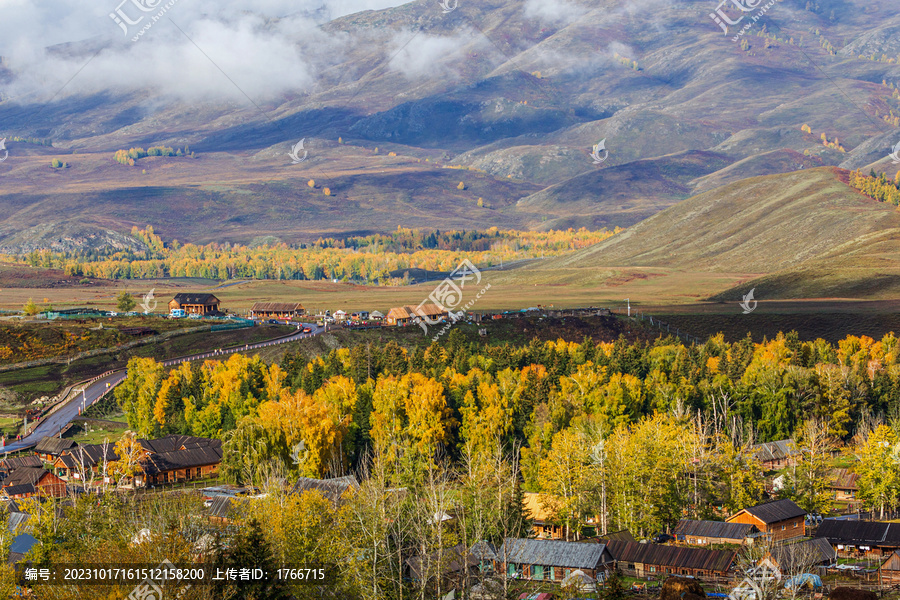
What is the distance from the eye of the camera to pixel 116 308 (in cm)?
18938

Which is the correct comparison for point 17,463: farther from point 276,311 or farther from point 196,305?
point 276,311

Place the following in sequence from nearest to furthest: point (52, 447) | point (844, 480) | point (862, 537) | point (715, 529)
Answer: point (862, 537), point (715, 529), point (844, 480), point (52, 447)

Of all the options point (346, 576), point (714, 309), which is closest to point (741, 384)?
point (346, 576)

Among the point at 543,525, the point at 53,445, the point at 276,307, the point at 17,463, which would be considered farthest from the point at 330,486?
the point at 276,307

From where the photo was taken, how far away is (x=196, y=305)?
182 metres

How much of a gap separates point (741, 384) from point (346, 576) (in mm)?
67244

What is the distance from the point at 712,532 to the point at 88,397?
75.3 metres

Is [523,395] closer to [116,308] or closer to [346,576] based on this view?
[346,576]

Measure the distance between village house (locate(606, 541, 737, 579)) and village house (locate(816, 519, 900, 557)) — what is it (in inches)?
346

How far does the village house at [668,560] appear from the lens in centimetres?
5569

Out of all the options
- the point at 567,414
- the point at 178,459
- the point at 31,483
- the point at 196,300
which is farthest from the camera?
the point at 196,300

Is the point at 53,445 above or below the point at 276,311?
below

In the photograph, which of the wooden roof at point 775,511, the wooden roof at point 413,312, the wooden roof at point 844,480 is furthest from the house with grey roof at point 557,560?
the wooden roof at point 413,312

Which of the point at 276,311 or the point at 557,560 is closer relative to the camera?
the point at 557,560
